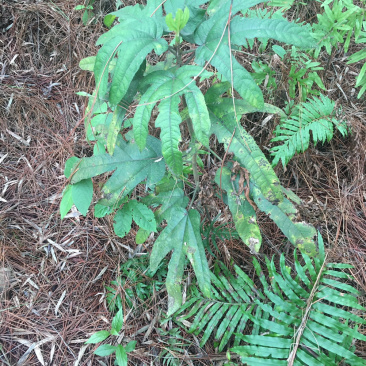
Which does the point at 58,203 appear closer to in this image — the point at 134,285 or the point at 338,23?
the point at 134,285

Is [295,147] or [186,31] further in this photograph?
[295,147]

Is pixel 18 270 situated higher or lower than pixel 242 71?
lower

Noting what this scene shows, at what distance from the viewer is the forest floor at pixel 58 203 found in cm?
180

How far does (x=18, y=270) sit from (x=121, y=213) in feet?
3.34

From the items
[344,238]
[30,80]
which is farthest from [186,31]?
[30,80]

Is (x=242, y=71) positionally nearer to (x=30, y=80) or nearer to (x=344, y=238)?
(x=344, y=238)

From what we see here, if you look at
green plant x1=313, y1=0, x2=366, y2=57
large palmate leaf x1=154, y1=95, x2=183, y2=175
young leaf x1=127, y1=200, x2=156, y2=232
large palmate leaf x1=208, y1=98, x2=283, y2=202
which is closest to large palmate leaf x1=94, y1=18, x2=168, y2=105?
large palmate leaf x1=154, y1=95, x2=183, y2=175

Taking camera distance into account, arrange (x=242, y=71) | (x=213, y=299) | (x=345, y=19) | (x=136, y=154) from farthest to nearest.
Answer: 1. (x=345, y=19)
2. (x=213, y=299)
3. (x=136, y=154)
4. (x=242, y=71)

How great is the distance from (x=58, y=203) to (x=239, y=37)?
5.63 ft

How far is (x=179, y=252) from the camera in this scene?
141cm

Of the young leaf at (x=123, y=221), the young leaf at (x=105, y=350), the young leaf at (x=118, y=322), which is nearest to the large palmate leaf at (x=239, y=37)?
the young leaf at (x=123, y=221)

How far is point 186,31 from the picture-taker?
1156 millimetres

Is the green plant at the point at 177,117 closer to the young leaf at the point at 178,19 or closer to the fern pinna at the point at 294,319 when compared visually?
the young leaf at the point at 178,19

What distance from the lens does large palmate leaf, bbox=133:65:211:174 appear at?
105 centimetres
